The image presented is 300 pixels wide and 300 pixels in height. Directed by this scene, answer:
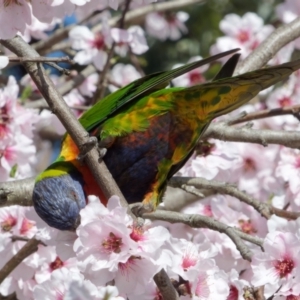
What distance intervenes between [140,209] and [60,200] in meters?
0.28

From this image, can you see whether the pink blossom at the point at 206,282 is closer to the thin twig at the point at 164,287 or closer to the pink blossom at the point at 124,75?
the thin twig at the point at 164,287

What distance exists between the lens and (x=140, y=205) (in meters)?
2.21

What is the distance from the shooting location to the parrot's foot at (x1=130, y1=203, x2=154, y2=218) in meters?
2.16

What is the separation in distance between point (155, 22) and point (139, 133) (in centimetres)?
174

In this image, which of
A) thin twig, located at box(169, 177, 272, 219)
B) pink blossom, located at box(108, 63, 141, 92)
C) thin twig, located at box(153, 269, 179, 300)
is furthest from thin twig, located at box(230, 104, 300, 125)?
pink blossom, located at box(108, 63, 141, 92)

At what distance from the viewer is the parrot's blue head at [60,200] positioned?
200 centimetres

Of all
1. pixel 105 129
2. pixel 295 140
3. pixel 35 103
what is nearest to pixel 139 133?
pixel 105 129

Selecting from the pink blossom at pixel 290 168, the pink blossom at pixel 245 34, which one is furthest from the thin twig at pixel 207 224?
the pink blossom at pixel 245 34

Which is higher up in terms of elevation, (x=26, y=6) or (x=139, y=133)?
(x=26, y=6)

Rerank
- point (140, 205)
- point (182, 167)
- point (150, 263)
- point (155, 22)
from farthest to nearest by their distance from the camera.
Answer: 1. point (155, 22)
2. point (182, 167)
3. point (140, 205)
4. point (150, 263)

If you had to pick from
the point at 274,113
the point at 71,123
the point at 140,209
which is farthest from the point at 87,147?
the point at 274,113

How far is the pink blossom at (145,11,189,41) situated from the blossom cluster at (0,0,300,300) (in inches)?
0.4

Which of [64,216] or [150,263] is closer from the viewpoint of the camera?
[150,263]

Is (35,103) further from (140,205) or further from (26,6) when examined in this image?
(26,6)
